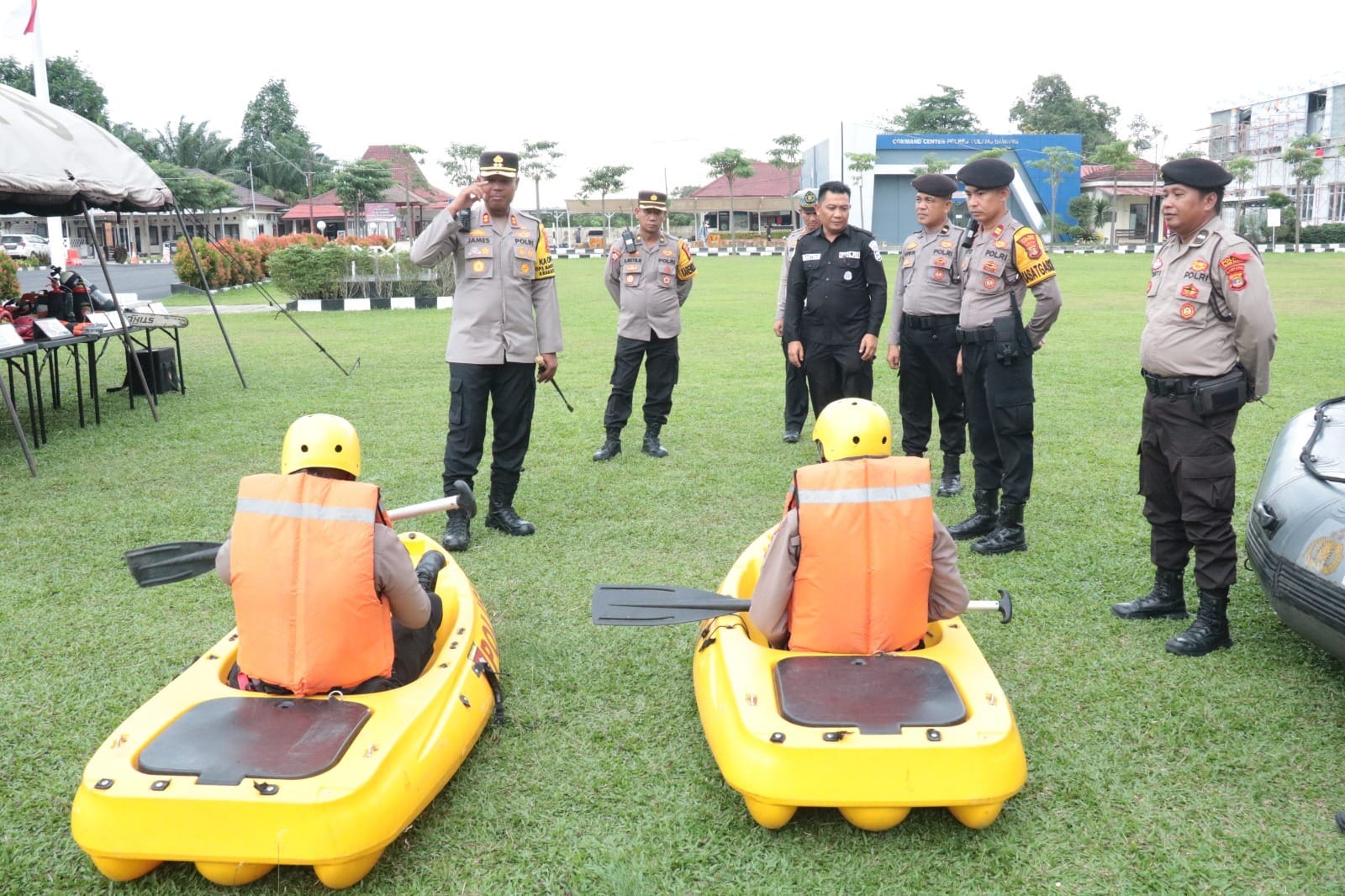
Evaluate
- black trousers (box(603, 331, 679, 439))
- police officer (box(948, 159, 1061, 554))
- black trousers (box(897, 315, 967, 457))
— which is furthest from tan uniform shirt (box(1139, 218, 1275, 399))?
black trousers (box(603, 331, 679, 439))

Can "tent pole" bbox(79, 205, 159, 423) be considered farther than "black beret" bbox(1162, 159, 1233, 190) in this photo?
Yes

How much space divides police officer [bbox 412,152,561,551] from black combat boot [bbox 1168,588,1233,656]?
3189 mm

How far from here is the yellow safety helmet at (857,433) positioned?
310 centimetres

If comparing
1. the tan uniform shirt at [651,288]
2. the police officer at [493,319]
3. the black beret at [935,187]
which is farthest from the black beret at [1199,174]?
the tan uniform shirt at [651,288]

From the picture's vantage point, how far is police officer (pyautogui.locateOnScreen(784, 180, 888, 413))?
638 cm

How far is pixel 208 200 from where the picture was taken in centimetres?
4491

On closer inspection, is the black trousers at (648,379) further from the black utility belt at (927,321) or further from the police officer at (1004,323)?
the police officer at (1004,323)

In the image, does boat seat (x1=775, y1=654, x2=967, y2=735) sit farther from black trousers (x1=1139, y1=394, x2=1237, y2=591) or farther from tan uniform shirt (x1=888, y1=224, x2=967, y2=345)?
tan uniform shirt (x1=888, y1=224, x2=967, y2=345)

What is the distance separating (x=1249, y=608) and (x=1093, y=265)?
2760cm

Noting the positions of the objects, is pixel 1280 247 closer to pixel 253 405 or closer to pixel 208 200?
pixel 253 405

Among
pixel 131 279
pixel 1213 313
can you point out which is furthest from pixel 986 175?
pixel 131 279

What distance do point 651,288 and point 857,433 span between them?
449 cm

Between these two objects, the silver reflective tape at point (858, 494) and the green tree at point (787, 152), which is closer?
the silver reflective tape at point (858, 494)

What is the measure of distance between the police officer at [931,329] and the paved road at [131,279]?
704 inches
